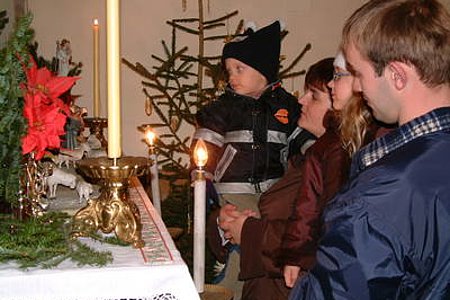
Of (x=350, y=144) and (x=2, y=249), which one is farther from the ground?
(x=350, y=144)

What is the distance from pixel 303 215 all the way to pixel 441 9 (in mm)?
1054

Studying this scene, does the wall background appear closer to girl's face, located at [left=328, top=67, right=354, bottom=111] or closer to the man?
girl's face, located at [left=328, top=67, right=354, bottom=111]

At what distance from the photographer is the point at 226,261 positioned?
3.04 m

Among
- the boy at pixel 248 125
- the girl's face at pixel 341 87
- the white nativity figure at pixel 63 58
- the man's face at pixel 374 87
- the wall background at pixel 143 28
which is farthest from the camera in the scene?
the wall background at pixel 143 28

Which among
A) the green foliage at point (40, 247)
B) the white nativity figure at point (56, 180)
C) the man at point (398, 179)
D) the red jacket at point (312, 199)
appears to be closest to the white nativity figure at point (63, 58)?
the white nativity figure at point (56, 180)

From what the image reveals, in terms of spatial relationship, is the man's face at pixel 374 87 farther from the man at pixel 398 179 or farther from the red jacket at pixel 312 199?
the red jacket at pixel 312 199

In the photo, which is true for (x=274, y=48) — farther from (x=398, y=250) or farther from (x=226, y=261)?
(x=398, y=250)

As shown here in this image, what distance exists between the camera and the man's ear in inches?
50.4

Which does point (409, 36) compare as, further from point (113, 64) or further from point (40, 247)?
point (40, 247)

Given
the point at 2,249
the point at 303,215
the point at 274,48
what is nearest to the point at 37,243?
the point at 2,249

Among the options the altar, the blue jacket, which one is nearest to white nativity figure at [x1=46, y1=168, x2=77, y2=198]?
the altar

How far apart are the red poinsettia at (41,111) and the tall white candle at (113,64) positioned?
25 cm

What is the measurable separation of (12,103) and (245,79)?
1875 mm

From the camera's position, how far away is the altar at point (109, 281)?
3.98ft
